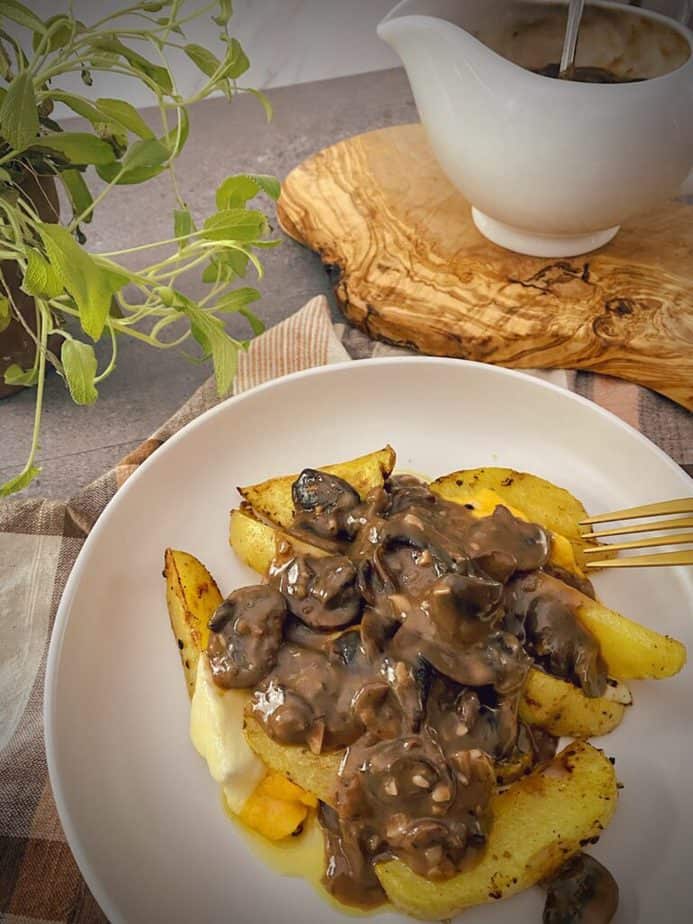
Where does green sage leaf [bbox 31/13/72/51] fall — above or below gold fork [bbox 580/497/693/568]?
above

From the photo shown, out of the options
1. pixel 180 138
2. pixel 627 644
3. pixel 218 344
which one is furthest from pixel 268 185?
pixel 627 644

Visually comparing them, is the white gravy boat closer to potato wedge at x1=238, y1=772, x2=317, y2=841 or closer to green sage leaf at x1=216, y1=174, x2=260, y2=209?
green sage leaf at x1=216, y1=174, x2=260, y2=209

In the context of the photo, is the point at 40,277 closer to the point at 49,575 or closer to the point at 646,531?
the point at 49,575

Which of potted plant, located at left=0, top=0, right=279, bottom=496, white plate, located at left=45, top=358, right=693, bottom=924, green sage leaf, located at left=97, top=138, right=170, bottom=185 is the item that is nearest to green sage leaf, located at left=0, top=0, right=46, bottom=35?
potted plant, located at left=0, top=0, right=279, bottom=496

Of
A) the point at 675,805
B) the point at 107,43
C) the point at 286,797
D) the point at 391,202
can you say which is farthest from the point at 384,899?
the point at 391,202

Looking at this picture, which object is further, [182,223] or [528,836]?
[182,223]

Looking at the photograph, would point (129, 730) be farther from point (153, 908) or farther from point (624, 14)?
point (624, 14)

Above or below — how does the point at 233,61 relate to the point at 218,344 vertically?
above
